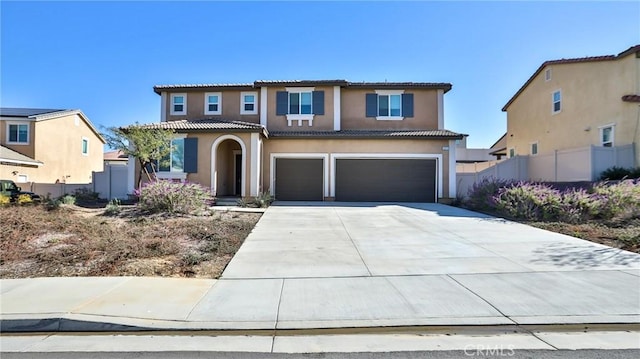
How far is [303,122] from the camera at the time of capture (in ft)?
65.9

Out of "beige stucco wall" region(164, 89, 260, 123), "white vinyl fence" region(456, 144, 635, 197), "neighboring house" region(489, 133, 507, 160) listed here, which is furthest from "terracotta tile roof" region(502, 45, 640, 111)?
"beige stucco wall" region(164, 89, 260, 123)

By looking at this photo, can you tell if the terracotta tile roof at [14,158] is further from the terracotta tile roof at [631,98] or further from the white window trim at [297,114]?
the terracotta tile roof at [631,98]

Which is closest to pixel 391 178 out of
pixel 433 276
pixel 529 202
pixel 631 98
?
pixel 529 202

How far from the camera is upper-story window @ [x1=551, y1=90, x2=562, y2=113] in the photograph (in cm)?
2145

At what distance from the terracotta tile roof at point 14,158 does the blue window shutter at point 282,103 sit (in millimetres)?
17685

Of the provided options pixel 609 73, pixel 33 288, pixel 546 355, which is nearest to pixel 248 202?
pixel 33 288

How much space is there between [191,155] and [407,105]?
12361mm

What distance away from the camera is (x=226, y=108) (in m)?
20.6

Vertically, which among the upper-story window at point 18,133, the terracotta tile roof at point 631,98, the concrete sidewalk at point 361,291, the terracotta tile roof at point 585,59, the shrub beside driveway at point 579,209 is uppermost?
the terracotta tile roof at point 585,59

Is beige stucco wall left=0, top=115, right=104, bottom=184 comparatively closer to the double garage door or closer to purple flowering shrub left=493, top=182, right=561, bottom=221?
the double garage door

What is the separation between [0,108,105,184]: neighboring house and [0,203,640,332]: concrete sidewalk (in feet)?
76.4

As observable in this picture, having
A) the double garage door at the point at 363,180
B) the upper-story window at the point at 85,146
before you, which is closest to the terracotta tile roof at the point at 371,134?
the double garage door at the point at 363,180

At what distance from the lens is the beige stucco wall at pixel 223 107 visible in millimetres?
20438

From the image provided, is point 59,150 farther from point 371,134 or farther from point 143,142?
point 371,134
